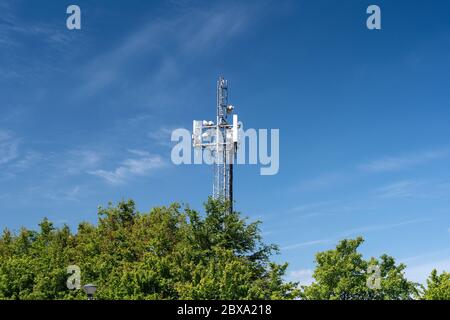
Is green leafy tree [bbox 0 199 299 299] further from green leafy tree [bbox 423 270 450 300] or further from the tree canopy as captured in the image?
green leafy tree [bbox 423 270 450 300]

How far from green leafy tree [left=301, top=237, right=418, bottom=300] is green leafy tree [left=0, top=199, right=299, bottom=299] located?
1677 millimetres

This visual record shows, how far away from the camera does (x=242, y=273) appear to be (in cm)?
3656

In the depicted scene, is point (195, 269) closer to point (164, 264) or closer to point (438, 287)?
point (164, 264)

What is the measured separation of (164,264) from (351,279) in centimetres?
1055

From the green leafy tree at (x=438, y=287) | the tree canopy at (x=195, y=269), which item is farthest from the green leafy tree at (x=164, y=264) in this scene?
the green leafy tree at (x=438, y=287)

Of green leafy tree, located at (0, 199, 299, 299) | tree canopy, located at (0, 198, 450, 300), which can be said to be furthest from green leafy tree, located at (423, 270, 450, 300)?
green leafy tree, located at (0, 199, 299, 299)

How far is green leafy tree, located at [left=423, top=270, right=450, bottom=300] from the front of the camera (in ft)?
101

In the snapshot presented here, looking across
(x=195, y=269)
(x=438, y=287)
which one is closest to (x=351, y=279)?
(x=438, y=287)

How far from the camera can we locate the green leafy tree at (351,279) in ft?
110

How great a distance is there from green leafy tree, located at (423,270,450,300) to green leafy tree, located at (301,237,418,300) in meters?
2.20

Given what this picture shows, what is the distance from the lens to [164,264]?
35625 mm
